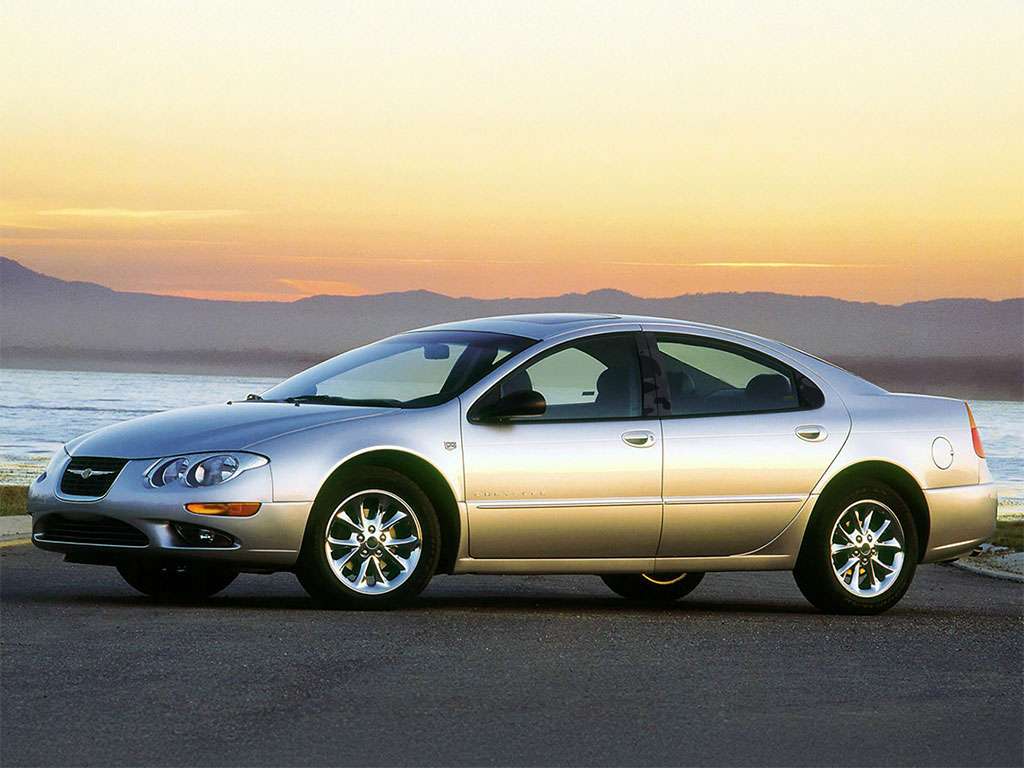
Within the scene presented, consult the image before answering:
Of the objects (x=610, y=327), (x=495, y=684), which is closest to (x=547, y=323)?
(x=610, y=327)

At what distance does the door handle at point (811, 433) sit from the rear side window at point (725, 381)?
157 millimetres

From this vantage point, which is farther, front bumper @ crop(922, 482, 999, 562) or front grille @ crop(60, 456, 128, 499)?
front bumper @ crop(922, 482, 999, 562)

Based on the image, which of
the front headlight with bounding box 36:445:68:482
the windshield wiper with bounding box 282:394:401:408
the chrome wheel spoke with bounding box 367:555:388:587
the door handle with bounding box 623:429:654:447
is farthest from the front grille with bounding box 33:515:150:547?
the door handle with bounding box 623:429:654:447

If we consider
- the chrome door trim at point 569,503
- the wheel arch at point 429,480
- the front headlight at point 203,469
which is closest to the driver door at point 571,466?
the chrome door trim at point 569,503

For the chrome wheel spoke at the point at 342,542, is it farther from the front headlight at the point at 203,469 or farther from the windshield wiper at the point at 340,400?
the windshield wiper at the point at 340,400

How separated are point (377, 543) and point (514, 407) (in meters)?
1.08

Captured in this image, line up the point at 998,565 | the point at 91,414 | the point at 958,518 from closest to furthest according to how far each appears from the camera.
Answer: the point at 958,518 < the point at 998,565 < the point at 91,414

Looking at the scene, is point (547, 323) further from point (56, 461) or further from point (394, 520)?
point (56, 461)

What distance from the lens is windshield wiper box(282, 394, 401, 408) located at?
9.77m

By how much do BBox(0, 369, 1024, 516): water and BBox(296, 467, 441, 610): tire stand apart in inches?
954

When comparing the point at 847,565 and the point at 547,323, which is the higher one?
the point at 547,323

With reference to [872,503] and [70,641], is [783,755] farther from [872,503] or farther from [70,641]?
[872,503]

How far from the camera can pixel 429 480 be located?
9.49 m

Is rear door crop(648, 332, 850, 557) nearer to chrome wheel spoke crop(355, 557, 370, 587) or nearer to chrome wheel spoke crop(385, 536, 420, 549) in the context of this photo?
chrome wheel spoke crop(385, 536, 420, 549)
